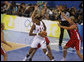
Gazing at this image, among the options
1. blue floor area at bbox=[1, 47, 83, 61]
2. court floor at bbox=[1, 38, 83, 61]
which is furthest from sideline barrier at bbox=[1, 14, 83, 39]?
blue floor area at bbox=[1, 47, 83, 61]

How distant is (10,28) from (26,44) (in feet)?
11.0

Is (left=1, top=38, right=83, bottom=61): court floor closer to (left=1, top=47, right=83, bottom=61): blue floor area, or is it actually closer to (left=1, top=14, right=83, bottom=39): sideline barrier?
(left=1, top=47, right=83, bottom=61): blue floor area

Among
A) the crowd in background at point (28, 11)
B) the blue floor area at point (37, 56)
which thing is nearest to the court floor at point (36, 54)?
the blue floor area at point (37, 56)

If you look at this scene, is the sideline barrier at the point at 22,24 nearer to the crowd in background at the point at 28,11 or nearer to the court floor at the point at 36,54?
the crowd in background at the point at 28,11

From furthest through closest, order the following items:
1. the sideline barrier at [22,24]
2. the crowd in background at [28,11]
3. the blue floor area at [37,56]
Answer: the crowd in background at [28,11], the sideline barrier at [22,24], the blue floor area at [37,56]

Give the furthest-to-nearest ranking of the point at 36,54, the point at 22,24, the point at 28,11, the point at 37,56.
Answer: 1. the point at 28,11
2. the point at 22,24
3. the point at 36,54
4. the point at 37,56

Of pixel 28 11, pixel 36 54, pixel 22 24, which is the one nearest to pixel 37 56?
pixel 36 54

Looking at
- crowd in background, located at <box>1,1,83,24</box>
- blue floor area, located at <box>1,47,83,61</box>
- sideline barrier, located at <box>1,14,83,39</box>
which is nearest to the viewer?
blue floor area, located at <box>1,47,83,61</box>

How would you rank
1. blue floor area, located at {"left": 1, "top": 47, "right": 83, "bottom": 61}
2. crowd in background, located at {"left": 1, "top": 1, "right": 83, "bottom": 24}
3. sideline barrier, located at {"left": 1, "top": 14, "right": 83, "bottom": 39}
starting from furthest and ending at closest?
1. crowd in background, located at {"left": 1, "top": 1, "right": 83, "bottom": 24}
2. sideline barrier, located at {"left": 1, "top": 14, "right": 83, "bottom": 39}
3. blue floor area, located at {"left": 1, "top": 47, "right": 83, "bottom": 61}

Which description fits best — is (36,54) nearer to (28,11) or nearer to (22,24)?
(22,24)

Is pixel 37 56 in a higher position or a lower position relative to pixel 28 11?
lower

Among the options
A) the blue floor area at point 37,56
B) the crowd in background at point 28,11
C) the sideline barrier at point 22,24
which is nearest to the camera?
the blue floor area at point 37,56

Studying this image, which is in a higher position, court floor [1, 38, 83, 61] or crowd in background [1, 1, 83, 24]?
crowd in background [1, 1, 83, 24]

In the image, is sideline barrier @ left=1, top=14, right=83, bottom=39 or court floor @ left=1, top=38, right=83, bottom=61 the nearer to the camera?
court floor @ left=1, top=38, right=83, bottom=61
